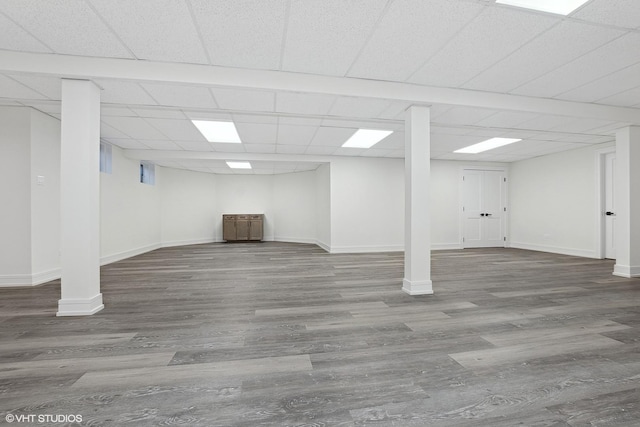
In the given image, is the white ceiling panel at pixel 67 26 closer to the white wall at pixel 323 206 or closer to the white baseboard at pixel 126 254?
the white baseboard at pixel 126 254

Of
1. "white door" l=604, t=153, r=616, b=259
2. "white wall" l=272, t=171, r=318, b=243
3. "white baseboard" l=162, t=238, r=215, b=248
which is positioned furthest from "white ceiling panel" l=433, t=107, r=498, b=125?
"white baseboard" l=162, t=238, r=215, b=248

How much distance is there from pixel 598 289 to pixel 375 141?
4057mm

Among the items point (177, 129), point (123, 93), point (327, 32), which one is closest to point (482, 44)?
point (327, 32)

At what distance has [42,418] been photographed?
1323 millimetres

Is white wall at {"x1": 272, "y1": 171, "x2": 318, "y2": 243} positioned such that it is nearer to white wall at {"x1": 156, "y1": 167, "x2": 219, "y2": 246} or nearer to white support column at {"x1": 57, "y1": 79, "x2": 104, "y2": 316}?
white wall at {"x1": 156, "y1": 167, "x2": 219, "y2": 246}

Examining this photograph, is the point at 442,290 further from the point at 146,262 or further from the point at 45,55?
the point at 146,262

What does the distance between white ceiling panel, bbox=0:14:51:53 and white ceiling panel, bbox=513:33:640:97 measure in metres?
5.08

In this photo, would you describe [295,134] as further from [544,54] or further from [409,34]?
[544,54]

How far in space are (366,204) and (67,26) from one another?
239 inches

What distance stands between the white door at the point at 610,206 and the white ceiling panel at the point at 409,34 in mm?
5846

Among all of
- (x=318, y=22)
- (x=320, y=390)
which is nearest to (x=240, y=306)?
(x=320, y=390)

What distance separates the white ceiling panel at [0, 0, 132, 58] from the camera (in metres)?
2.00

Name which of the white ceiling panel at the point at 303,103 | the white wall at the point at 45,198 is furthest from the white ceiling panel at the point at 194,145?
the white ceiling panel at the point at 303,103

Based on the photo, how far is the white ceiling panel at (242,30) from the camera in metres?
2.02
